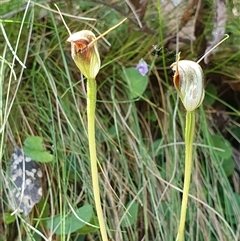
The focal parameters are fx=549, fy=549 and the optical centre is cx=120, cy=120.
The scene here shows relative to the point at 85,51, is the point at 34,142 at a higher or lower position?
lower

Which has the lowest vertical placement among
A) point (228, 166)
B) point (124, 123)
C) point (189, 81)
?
point (228, 166)

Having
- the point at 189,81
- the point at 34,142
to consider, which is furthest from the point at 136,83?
the point at 189,81

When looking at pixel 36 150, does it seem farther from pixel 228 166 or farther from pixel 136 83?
pixel 228 166

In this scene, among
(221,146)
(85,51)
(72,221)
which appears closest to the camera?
(85,51)

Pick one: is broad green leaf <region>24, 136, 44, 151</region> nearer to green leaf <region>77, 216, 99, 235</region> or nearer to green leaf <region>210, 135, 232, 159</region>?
green leaf <region>77, 216, 99, 235</region>

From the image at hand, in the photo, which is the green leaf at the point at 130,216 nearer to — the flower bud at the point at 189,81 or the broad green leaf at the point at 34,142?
the broad green leaf at the point at 34,142

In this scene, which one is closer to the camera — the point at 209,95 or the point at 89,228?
the point at 89,228

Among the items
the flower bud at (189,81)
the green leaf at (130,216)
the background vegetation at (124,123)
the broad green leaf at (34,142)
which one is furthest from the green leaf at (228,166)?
the flower bud at (189,81)

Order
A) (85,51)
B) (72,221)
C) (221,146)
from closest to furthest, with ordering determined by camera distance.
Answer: (85,51)
(72,221)
(221,146)

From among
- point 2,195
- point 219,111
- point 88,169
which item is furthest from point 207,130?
point 2,195
